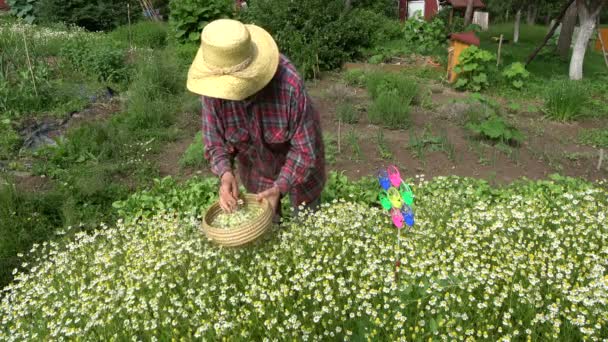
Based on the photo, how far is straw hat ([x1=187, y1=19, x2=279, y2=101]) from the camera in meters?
2.43

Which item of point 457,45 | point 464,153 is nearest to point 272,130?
point 464,153

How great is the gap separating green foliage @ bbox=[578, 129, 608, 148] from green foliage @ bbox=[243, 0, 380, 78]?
4292 mm

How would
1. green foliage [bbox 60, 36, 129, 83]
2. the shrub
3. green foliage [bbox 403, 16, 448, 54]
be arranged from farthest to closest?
green foliage [bbox 403, 16, 448, 54]
green foliage [bbox 60, 36, 129, 83]
the shrub

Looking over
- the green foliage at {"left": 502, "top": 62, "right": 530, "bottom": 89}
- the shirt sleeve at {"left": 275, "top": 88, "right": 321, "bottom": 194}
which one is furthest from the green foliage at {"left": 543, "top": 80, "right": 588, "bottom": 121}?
the shirt sleeve at {"left": 275, "top": 88, "right": 321, "bottom": 194}

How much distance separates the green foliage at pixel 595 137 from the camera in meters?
6.06

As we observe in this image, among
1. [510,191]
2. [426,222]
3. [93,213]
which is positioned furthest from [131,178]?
[510,191]

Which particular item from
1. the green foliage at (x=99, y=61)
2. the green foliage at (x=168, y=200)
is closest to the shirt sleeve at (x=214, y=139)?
the green foliage at (x=168, y=200)

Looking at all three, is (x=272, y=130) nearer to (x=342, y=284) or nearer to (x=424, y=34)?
(x=342, y=284)

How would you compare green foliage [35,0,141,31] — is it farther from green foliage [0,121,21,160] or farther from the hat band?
the hat band

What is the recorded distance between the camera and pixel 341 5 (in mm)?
10352

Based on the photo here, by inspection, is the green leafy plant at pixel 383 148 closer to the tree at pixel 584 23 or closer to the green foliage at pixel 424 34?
the tree at pixel 584 23

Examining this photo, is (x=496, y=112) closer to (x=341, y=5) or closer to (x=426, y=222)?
(x=426, y=222)

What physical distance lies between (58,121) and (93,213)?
9.13 feet

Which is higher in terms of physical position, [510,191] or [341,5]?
[341,5]
